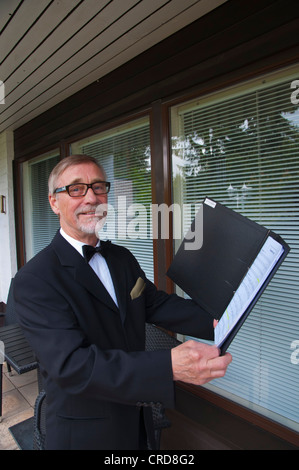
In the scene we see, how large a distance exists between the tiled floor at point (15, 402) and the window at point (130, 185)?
155cm

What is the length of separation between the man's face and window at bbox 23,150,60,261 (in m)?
2.74

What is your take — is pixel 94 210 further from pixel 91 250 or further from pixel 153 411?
pixel 153 411

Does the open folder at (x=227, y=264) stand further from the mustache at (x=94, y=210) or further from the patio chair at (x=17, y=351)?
the patio chair at (x=17, y=351)

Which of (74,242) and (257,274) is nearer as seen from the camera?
(257,274)

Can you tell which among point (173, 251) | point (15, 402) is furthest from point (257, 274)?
point (15, 402)

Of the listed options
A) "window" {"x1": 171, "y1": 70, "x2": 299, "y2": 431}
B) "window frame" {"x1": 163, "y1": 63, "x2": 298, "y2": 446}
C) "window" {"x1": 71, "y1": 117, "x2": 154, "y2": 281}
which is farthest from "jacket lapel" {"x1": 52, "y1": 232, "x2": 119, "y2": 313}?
"window" {"x1": 71, "y1": 117, "x2": 154, "y2": 281}

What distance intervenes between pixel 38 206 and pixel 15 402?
257cm

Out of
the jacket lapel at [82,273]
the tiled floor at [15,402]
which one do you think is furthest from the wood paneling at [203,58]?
the tiled floor at [15,402]

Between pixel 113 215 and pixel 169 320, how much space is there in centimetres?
181

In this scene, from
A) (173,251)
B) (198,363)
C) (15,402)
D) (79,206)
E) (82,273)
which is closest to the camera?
(198,363)

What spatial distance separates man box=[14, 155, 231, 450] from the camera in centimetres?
84

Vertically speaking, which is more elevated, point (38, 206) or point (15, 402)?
point (38, 206)

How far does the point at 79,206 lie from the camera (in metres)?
1.18

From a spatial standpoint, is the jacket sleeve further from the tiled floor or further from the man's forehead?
the tiled floor
